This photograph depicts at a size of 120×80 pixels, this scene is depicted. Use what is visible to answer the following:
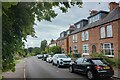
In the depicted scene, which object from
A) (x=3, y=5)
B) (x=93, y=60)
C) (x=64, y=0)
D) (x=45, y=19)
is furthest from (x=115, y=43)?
(x=3, y=5)

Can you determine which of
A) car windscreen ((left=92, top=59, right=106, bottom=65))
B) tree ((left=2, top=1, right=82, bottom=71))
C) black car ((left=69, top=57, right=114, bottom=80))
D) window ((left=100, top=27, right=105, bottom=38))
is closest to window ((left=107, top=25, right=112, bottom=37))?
window ((left=100, top=27, right=105, bottom=38))

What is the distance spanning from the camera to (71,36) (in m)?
44.5

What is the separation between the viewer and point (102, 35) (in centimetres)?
2852

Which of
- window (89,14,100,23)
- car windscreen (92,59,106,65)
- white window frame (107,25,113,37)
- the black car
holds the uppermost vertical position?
window (89,14,100,23)

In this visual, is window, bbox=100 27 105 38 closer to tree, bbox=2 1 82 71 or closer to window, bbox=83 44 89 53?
window, bbox=83 44 89 53

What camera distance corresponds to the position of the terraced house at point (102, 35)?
2494 centimetres

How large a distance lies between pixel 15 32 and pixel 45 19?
202 cm

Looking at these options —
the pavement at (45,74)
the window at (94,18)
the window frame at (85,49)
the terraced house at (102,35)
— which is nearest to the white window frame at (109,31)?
the terraced house at (102,35)

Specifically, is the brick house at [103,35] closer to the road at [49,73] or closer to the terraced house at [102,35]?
the terraced house at [102,35]

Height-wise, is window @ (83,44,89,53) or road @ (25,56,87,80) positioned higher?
window @ (83,44,89,53)

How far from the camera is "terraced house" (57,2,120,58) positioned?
24938 mm

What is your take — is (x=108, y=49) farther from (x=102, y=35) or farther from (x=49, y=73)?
(x=49, y=73)

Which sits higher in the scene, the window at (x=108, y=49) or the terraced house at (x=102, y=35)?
the terraced house at (x=102, y=35)

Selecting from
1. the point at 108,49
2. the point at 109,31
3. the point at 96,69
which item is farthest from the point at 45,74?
the point at 109,31
